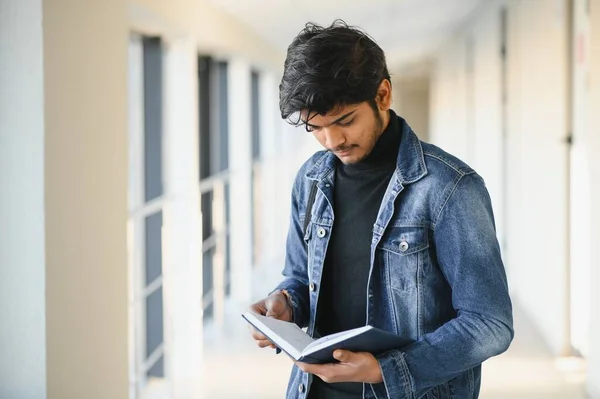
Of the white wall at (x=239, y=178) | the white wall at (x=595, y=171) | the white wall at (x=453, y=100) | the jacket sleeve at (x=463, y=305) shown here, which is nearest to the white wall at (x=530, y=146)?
the white wall at (x=595, y=171)

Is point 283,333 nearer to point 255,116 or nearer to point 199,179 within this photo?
point 199,179

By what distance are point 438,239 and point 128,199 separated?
0.85 meters

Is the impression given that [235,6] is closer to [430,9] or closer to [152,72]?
[152,72]

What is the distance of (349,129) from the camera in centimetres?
72

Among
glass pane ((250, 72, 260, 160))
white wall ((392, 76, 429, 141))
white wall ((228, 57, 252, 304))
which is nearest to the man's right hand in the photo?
white wall ((228, 57, 252, 304))

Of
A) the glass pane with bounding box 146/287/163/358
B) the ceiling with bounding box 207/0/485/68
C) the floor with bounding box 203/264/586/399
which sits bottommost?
the floor with bounding box 203/264/586/399

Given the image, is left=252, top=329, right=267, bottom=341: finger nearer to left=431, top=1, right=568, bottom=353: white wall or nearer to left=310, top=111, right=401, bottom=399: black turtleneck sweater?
left=310, top=111, right=401, bottom=399: black turtleneck sweater

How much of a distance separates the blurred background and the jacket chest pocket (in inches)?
21.9

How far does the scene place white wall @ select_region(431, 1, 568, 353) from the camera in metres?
2.31

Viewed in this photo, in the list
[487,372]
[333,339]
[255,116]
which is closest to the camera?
[333,339]

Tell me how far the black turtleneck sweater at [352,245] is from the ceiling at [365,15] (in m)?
1.65

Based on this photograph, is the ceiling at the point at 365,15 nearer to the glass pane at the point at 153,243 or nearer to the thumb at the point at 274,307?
the glass pane at the point at 153,243

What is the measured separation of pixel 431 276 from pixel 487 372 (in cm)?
151

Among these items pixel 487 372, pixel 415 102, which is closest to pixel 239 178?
pixel 487 372
